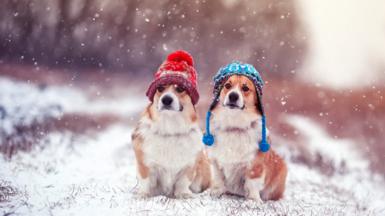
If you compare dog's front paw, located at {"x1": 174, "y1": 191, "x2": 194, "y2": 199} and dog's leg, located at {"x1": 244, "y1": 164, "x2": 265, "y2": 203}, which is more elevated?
dog's leg, located at {"x1": 244, "y1": 164, "x2": 265, "y2": 203}

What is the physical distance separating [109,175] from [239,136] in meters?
1.42

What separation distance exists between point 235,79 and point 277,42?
0.95m

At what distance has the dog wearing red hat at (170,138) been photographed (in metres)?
3.52

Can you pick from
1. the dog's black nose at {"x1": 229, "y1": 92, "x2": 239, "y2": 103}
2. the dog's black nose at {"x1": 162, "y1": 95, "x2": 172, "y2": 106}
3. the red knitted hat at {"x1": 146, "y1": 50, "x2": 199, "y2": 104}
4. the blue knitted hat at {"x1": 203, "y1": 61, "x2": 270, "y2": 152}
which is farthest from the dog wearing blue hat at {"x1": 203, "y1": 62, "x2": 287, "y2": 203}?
the dog's black nose at {"x1": 162, "y1": 95, "x2": 172, "y2": 106}

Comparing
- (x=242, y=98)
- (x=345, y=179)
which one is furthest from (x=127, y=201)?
(x=345, y=179)

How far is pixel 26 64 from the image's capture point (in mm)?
4207

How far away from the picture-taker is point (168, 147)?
359 cm

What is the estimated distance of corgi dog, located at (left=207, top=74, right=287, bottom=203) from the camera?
11.8ft

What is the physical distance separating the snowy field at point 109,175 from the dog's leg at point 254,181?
0.10 metres

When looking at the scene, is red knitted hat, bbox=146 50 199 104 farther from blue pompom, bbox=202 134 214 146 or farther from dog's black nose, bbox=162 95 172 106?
blue pompom, bbox=202 134 214 146

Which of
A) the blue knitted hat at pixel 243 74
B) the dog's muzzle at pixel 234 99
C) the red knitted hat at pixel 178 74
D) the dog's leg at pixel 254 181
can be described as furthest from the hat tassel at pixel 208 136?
the dog's leg at pixel 254 181

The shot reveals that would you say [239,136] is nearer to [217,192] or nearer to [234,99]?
[234,99]

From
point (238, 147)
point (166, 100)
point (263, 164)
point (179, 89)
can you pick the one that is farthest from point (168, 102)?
point (263, 164)

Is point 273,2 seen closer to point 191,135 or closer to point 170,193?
point 191,135
